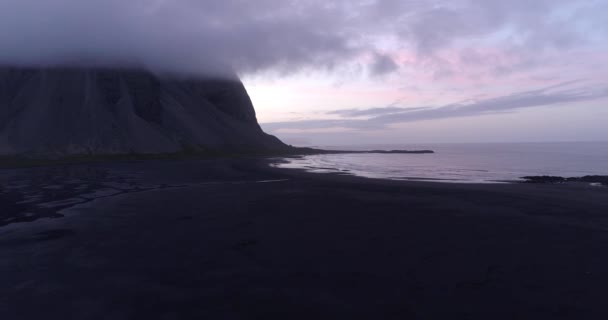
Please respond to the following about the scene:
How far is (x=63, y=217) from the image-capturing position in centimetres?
2034

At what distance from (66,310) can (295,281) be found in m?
6.31

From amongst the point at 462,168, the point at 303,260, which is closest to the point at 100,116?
the point at 462,168

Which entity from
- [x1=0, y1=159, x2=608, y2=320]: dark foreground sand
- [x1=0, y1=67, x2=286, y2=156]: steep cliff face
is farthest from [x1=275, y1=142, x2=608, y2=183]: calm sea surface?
[x1=0, y1=67, x2=286, y2=156]: steep cliff face

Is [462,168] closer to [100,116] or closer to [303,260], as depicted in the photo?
[303,260]

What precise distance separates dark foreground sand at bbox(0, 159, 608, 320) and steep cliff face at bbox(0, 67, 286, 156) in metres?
67.6

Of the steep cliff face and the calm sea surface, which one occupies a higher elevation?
the steep cliff face

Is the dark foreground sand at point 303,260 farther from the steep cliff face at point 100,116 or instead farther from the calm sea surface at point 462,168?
the steep cliff face at point 100,116

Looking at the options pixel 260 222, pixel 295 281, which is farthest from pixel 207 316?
pixel 260 222

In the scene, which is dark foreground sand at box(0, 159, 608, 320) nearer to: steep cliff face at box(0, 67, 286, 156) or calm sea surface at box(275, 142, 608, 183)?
calm sea surface at box(275, 142, 608, 183)

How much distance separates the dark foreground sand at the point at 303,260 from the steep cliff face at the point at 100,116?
67.6 m

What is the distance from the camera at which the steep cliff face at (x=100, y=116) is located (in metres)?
83.1

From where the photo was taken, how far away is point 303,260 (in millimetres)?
13258

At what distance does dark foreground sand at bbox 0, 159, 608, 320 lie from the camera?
9555mm

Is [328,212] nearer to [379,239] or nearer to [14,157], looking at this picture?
[379,239]
